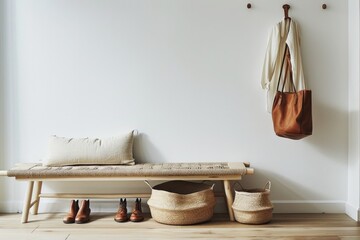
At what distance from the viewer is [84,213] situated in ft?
9.77

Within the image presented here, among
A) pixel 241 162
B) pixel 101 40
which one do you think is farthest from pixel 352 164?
pixel 101 40

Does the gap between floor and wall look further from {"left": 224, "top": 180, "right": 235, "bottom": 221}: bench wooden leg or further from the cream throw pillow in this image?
the cream throw pillow

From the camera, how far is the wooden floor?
8.54ft

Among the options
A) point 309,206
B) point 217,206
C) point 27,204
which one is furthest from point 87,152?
point 309,206

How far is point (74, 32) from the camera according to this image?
10.6ft

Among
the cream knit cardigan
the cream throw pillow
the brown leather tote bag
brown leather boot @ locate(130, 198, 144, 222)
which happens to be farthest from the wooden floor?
the cream knit cardigan

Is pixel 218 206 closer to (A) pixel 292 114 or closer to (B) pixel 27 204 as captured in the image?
(A) pixel 292 114

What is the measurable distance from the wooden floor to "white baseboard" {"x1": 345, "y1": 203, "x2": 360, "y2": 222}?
0.04 m

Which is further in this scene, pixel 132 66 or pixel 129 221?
pixel 132 66

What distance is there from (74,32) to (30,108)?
0.74 metres

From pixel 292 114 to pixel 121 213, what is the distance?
4.99ft

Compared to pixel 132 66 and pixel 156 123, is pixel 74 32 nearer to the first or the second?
pixel 132 66

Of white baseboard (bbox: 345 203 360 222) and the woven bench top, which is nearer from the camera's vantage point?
the woven bench top

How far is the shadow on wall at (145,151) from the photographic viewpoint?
324 centimetres
